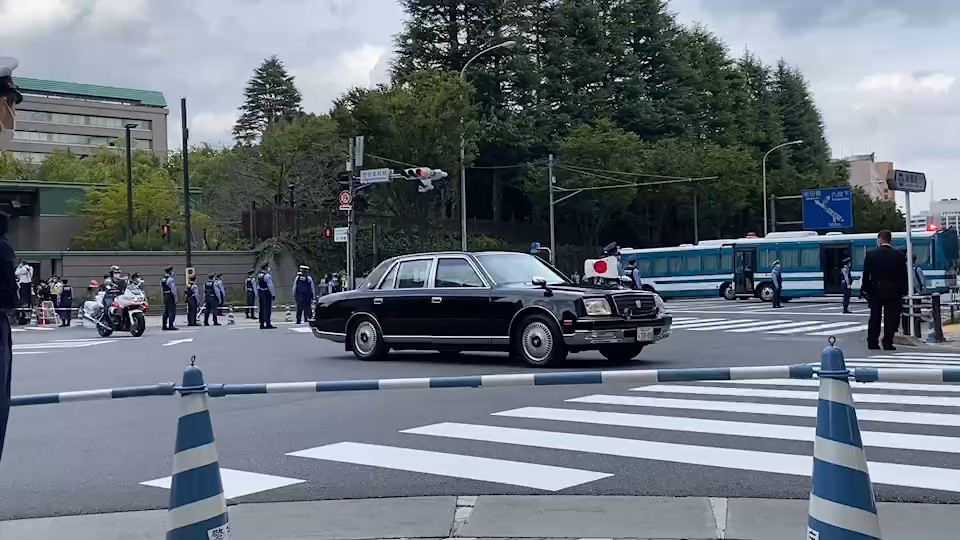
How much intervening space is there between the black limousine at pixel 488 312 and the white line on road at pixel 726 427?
13.2ft

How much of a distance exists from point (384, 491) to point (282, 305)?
132 ft

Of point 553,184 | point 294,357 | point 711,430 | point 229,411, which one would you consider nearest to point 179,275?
point 553,184

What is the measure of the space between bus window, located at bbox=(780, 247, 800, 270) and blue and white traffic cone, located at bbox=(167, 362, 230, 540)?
4227 cm

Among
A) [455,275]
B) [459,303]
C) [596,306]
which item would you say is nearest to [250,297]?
[455,275]

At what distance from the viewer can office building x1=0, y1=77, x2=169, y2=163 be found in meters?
114

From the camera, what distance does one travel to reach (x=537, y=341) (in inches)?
567

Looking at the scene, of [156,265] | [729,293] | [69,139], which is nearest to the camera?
[156,265]

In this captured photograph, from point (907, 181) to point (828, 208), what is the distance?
144 feet

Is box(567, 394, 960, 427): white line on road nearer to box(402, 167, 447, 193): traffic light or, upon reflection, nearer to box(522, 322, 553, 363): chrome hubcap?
box(522, 322, 553, 363): chrome hubcap

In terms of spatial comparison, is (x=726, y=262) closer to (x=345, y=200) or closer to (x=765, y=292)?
(x=765, y=292)

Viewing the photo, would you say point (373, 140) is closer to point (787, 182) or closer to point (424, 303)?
point (424, 303)

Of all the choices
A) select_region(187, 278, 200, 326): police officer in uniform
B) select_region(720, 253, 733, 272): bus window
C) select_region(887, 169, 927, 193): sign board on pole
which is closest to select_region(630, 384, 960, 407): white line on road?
select_region(887, 169, 927, 193): sign board on pole

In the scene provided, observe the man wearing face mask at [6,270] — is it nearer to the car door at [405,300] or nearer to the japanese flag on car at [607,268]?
the car door at [405,300]

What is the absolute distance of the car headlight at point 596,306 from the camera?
14.1 metres
